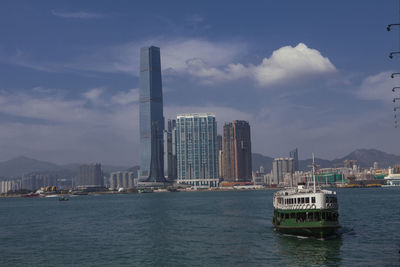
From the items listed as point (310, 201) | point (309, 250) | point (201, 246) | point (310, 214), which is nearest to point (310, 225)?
point (310, 214)

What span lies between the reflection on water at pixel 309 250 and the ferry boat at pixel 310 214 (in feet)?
4.34

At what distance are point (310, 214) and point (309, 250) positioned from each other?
288 inches

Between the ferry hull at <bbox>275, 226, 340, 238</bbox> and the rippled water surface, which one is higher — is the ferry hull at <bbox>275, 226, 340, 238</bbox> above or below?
above

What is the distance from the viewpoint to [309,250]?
54344mm

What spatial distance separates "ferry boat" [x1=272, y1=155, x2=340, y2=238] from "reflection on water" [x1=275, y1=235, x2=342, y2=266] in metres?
1.32

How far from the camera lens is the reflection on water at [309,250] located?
48.7 metres

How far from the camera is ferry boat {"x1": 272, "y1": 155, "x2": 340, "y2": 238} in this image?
5959cm

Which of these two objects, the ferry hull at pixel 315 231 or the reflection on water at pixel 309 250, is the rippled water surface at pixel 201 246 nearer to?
the reflection on water at pixel 309 250

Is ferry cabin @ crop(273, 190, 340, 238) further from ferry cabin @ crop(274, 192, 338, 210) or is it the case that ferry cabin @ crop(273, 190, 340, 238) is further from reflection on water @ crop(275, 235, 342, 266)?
reflection on water @ crop(275, 235, 342, 266)

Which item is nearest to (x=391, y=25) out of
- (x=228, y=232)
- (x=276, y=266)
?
(x=276, y=266)

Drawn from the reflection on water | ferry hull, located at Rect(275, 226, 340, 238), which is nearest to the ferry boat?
ferry hull, located at Rect(275, 226, 340, 238)

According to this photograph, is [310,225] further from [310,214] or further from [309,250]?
[309,250]

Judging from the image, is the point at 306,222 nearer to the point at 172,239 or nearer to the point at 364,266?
the point at 364,266

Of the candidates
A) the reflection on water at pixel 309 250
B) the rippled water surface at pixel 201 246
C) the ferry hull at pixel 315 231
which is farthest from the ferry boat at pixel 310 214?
the rippled water surface at pixel 201 246
